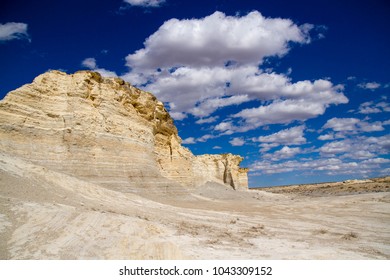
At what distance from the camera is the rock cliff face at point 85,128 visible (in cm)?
1880

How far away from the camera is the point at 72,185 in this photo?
15477 mm

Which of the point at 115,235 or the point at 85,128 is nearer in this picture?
the point at 115,235

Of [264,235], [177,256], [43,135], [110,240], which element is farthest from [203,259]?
[43,135]

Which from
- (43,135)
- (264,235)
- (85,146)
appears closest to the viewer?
(264,235)

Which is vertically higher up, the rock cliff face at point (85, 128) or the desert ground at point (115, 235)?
the rock cliff face at point (85, 128)

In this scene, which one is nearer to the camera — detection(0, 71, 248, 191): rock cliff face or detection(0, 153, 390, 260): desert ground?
detection(0, 153, 390, 260): desert ground

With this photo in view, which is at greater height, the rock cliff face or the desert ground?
the rock cliff face

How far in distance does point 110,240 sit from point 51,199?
4.79 m

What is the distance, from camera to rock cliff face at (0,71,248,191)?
18797 mm

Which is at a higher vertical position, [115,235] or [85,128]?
[85,128]

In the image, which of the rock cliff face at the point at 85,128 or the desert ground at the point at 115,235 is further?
the rock cliff face at the point at 85,128

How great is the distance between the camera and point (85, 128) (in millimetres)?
21797
